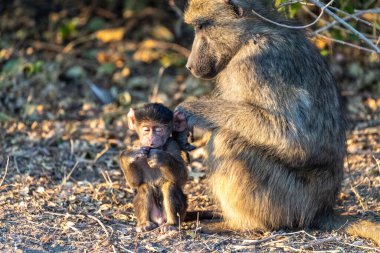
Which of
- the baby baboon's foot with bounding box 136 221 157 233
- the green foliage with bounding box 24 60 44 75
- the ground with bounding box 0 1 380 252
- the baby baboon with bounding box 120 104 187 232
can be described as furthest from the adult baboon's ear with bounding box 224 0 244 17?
the green foliage with bounding box 24 60 44 75

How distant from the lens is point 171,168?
176 inches

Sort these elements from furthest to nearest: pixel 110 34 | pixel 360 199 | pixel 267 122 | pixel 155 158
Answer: pixel 110 34 < pixel 360 199 < pixel 267 122 < pixel 155 158

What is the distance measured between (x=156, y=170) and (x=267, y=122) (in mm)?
761

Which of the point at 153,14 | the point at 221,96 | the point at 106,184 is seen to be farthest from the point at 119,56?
the point at 221,96

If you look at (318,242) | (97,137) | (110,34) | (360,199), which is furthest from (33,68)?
(318,242)

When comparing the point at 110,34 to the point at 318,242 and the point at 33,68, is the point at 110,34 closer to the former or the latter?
the point at 33,68

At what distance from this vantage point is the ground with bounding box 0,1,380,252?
14.9 feet

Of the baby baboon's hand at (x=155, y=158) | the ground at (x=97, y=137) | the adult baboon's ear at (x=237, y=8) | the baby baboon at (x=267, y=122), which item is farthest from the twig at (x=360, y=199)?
the baby baboon's hand at (x=155, y=158)

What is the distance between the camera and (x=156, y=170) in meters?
4.63

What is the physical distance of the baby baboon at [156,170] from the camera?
4465 millimetres

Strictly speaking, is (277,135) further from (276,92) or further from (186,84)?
(186,84)

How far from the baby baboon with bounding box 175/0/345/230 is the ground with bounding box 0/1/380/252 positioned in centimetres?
A: 22

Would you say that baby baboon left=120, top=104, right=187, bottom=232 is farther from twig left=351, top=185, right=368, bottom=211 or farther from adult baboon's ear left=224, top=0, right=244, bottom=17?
twig left=351, top=185, right=368, bottom=211

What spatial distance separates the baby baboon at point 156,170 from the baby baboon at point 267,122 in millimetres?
242
